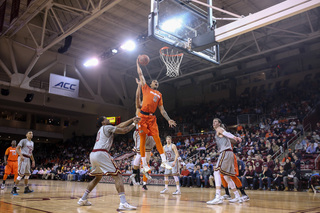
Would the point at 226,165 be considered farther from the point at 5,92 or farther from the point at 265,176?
the point at 5,92

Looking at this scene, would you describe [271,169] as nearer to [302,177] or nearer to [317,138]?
[302,177]

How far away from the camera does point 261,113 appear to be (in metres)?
21.3

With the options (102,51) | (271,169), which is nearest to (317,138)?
(271,169)

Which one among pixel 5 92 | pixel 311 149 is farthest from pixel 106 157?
pixel 5 92

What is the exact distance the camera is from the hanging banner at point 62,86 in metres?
19.7

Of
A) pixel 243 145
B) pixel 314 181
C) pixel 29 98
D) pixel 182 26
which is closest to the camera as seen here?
pixel 182 26

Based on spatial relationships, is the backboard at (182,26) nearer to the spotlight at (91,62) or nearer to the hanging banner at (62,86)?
the hanging banner at (62,86)

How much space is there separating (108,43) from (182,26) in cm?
1397

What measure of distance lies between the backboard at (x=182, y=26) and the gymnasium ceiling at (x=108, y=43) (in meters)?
6.46

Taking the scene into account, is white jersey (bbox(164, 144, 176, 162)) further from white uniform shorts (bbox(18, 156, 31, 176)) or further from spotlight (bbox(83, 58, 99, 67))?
spotlight (bbox(83, 58, 99, 67))

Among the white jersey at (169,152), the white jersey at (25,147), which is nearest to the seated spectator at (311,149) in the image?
the white jersey at (169,152)

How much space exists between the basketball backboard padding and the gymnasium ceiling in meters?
7.36

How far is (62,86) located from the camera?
20203 millimetres

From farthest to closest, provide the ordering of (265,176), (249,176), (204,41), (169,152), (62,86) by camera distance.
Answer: (62,86) → (249,176) → (265,176) → (169,152) → (204,41)
